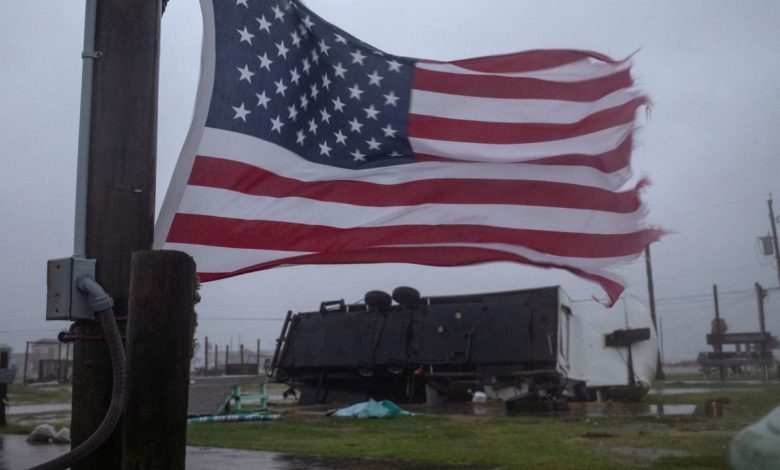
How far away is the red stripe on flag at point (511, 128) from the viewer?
645 cm

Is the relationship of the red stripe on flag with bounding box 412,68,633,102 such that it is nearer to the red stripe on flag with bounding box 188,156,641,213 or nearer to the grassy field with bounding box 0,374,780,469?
the red stripe on flag with bounding box 188,156,641,213

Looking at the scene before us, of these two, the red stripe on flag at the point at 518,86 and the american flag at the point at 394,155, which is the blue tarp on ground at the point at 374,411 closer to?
the american flag at the point at 394,155

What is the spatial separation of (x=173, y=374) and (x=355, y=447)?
4.81 metres

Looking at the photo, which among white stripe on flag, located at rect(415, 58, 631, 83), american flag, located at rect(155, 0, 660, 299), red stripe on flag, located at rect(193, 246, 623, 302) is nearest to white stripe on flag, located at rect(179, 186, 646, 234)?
american flag, located at rect(155, 0, 660, 299)

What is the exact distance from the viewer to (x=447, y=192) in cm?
638

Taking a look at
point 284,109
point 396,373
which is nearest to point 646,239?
point 284,109

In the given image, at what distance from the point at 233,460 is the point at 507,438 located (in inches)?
122

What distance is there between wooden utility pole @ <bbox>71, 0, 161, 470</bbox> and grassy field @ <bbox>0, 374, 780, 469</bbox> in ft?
11.4

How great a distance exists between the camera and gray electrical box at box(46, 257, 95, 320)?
12.4 feet

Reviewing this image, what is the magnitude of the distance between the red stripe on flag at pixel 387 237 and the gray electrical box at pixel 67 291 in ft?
4.44

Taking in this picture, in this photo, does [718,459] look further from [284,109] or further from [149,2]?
[149,2]

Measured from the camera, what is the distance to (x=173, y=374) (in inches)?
139

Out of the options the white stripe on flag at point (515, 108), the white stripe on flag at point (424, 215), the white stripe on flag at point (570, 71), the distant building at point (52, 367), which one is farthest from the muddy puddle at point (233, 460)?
the distant building at point (52, 367)

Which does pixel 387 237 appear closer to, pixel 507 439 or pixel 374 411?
pixel 507 439
